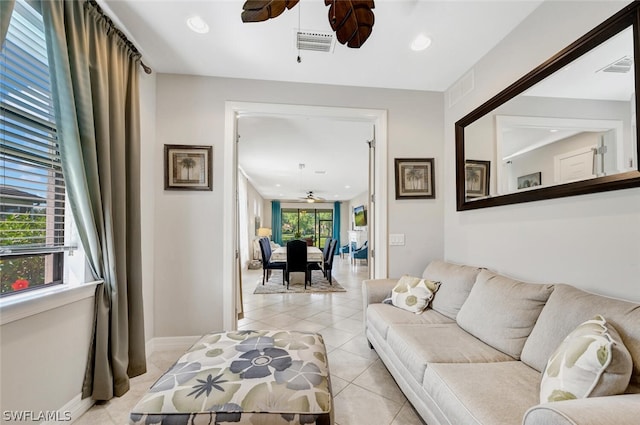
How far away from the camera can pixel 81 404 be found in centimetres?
165

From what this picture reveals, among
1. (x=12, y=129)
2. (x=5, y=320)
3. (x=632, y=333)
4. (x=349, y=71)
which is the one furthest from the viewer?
(x=349, y=71)

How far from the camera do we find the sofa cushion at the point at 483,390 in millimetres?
1026

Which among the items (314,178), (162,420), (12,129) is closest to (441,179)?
(162,420)

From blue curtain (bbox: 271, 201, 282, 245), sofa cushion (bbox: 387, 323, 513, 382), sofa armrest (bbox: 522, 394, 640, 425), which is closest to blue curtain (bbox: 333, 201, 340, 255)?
blue curtain (bbox: 271, 201, 282, 245)

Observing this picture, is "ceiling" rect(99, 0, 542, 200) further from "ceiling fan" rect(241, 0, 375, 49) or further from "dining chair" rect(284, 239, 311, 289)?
"dining chair" rect(284, 239, 311, 289)

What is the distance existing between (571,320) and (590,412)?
64 cm

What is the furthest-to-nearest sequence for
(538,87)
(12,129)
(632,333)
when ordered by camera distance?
(538,87)
(12,129)
(632,333)

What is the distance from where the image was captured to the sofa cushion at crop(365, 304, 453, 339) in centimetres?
203

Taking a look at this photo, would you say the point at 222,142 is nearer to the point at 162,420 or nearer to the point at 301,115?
the point at 301,115

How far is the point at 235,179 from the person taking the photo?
2760 mm

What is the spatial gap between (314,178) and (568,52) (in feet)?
21.0

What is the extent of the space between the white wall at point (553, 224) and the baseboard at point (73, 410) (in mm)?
3064

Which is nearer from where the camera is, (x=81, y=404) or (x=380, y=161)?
(x=81, y=404)

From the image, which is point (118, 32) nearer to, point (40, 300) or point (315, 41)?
point (315, 41)
